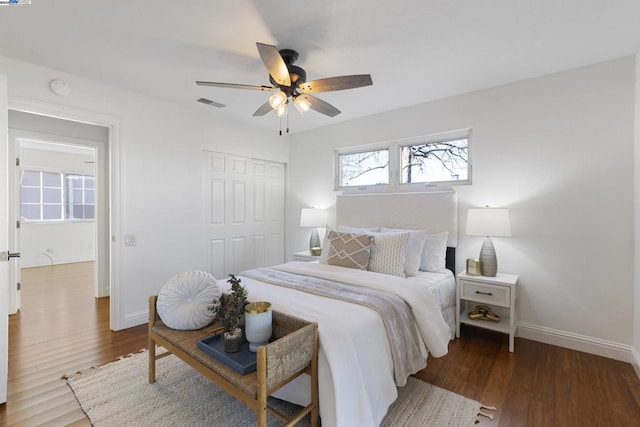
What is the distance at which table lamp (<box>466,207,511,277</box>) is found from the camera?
2689mm

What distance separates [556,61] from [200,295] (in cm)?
344

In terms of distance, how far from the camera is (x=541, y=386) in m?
2.08

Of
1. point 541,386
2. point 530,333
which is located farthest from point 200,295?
point 530,333

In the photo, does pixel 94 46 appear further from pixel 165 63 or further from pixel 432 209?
pixel 432 209

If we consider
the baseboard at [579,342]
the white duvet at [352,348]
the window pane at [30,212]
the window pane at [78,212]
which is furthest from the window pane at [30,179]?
the baseboard at [579,342]

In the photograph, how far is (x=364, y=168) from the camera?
4141 mm

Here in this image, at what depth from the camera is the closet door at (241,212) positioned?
3951mm

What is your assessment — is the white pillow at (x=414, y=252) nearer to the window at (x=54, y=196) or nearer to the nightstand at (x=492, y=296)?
the nightstand at (x=492, y=296)

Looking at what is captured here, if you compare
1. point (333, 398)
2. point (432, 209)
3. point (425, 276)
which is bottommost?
point (333, 398)

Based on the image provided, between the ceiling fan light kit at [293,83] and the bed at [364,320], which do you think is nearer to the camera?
the bed at [364,320]

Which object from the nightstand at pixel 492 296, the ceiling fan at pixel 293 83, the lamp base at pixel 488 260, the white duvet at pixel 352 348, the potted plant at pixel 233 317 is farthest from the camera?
the lamp base at pixel 488 260

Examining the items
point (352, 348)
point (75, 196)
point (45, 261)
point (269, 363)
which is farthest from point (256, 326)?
point (75, 196)

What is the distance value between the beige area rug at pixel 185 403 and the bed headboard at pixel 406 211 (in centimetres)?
165

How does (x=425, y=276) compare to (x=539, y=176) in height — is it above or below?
below
